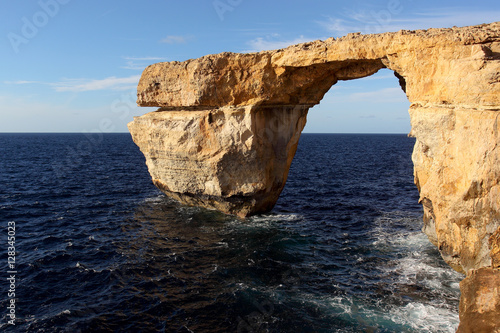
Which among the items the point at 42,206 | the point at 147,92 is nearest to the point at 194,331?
the point at 147,92

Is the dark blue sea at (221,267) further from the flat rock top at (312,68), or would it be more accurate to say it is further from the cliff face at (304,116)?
the flat rock top at (312,68)

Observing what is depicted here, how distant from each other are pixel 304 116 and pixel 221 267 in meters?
11.0

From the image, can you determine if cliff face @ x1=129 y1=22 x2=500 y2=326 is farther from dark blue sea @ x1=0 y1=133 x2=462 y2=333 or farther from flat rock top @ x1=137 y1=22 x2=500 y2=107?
dark blue sea @ x1=0 y1=133 x2=462 y2=333

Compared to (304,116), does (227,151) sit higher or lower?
lower

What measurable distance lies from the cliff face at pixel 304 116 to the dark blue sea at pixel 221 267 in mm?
1907

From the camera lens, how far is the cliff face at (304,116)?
11.6 m

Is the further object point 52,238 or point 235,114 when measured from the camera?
point 235,114

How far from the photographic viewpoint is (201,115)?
20.2 metres

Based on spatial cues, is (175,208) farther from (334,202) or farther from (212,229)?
(334,202)

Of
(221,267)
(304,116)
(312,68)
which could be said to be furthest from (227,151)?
(221,267)

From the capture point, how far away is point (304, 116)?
71.3ft

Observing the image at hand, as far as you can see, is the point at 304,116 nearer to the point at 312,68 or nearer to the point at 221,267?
the point at 312,68

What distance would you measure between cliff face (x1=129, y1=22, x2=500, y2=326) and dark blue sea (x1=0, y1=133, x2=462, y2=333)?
1.91 metres

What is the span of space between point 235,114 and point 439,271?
12315 mm
